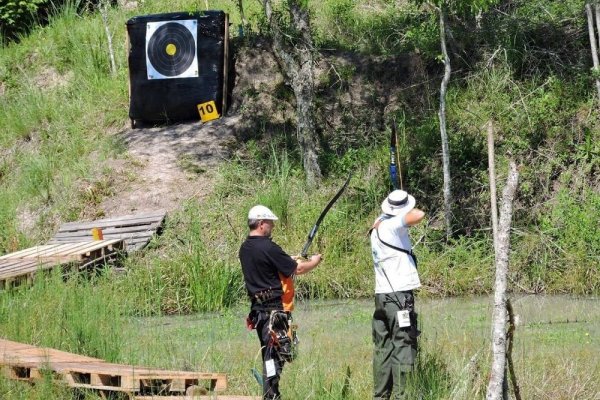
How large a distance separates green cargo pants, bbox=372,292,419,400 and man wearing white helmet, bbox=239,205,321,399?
2.24 feet

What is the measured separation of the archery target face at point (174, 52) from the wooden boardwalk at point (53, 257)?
4.27m

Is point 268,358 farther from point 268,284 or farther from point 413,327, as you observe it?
point 413,327

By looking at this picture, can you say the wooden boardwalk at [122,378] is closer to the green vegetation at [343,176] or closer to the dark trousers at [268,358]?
the dark trousers at [268,358]

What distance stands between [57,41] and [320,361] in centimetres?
1405

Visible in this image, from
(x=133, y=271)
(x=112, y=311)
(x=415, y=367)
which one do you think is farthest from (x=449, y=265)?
(x=415, y=367)

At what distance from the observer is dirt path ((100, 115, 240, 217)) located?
672 inches

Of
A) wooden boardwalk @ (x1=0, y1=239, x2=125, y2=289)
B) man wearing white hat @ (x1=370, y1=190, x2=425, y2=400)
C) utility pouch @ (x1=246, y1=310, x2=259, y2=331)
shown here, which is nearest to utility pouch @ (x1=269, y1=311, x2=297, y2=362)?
utility pouch @ (x1=246, y1=310, x2=259, y2=331)

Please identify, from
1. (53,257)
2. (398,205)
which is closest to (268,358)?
(398,205)

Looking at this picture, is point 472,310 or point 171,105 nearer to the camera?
point 472,310

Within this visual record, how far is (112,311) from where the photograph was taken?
1067 cm

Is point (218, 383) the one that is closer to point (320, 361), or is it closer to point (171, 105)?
point (320, 361)

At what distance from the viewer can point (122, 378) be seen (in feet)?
26.4

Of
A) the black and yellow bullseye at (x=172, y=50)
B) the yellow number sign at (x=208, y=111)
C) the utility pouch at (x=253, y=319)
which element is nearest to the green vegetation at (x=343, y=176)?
the yellow number sign at (x=208, y=111)

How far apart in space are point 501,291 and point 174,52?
43.0 ft
